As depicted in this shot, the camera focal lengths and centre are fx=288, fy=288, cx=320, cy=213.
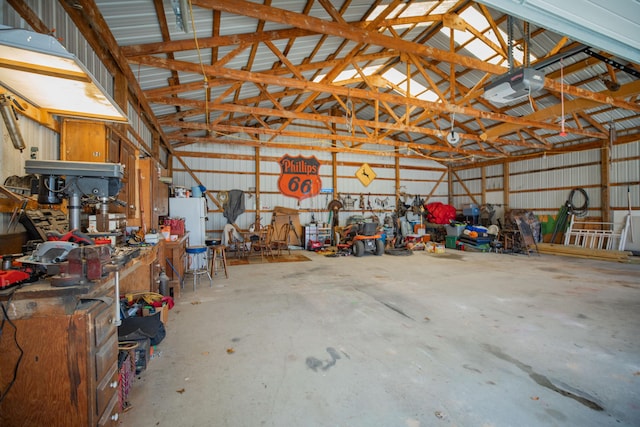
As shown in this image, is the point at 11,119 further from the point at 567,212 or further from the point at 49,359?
the point at 567,212

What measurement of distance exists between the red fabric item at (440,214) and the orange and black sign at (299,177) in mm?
5127

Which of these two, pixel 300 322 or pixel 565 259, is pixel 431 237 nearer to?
pixel 565 259

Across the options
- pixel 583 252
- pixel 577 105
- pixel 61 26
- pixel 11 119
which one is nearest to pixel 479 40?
pixel 577 105

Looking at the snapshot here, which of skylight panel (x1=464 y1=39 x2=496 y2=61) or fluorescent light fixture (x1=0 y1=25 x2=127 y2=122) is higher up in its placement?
skylight panel (x1=464 y1=39 x2=496 y2=61)

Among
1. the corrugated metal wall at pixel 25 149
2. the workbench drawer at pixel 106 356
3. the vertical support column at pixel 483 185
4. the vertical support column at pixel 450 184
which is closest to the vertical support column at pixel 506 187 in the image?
the vertical support column at pixel 483 185

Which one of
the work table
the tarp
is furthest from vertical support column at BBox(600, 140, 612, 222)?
the work table

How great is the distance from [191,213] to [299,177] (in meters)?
5.65

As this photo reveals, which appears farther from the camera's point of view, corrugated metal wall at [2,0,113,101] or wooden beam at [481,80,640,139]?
wooden beam at [481,80,640,139]

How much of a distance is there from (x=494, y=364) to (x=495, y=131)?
8001mm

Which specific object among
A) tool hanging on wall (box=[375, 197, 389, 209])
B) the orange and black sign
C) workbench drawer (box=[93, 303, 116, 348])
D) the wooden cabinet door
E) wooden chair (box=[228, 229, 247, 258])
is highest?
the orange and black sign

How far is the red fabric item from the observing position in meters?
12.5

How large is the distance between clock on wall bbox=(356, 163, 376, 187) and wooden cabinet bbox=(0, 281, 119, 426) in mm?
11667

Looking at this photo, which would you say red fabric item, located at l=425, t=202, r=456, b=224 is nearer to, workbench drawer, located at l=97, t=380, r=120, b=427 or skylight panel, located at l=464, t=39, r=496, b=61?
skylight panel, located at l=464, t=39, r=496, b=61

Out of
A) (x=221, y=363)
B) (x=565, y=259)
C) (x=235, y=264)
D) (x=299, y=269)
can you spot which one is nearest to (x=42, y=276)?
(x=221, y=363)
